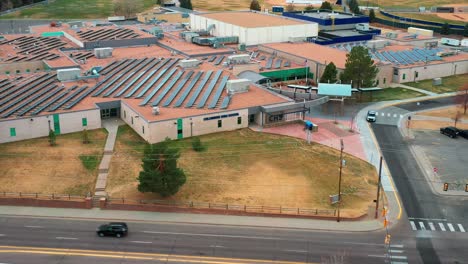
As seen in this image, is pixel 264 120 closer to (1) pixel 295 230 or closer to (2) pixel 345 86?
(2) pixel 345 86

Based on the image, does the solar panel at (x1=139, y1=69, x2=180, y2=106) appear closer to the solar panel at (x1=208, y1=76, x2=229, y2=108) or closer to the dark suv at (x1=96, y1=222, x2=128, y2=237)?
the solar panel at (x1=208, y1=76, x2=229, y2=108)

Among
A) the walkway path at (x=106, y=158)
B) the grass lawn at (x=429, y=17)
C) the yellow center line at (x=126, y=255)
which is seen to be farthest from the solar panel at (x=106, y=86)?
the grass lawn at (x=429, y=17)

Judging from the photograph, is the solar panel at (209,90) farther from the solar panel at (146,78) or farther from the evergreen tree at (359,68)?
the evergreen tree at (359,68)

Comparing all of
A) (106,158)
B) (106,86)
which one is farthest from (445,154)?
(106,86)

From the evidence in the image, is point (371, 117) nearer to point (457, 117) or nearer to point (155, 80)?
point (457, 117)

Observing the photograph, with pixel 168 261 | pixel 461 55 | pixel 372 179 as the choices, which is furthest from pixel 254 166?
pixel 461 55
